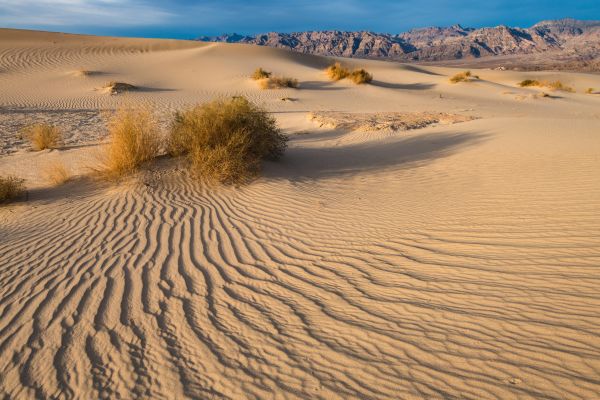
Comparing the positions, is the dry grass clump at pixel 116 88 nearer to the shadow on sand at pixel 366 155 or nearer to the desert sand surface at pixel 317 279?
the desert sand surface at pixel 317 279

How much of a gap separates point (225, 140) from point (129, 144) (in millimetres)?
1725

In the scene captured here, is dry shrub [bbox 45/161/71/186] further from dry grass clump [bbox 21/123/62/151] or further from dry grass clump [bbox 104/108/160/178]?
dry grass clump [bbox 21/123/62/151]

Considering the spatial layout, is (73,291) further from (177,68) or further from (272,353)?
(177,68)

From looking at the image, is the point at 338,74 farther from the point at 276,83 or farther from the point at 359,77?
the point at 276,83

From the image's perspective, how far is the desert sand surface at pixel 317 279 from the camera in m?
2.49

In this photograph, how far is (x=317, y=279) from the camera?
12.4ft

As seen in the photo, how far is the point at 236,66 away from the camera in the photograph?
29.6 m

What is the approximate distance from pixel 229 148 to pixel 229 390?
522 centimetres

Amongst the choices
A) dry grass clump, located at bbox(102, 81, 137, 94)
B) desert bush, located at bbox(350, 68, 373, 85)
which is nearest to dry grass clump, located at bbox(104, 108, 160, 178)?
dry grass clump, located at bbox(102, 81, 137, 94)

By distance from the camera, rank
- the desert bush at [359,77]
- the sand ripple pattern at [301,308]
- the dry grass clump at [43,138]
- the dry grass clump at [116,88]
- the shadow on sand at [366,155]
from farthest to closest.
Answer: the desert bush at [359,77]
the dry grass clump at [116,88]
the dry grass clump at [43,138]
the shadow on sand at [366,155]
the sand ripple pattern at [301,308]

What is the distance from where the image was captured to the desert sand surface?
249 cm

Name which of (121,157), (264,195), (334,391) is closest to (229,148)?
(264,195)

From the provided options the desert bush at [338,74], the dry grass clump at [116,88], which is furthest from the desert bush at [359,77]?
the dry grass clump at [116,88]

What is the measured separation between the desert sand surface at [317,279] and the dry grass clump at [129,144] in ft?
1.27
